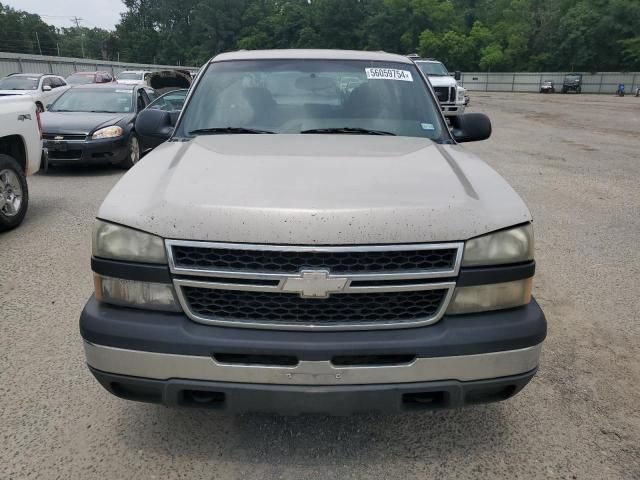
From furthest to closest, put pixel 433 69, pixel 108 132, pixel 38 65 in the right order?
pixel 38 65 → pixel 433 69 → pixel 108 132

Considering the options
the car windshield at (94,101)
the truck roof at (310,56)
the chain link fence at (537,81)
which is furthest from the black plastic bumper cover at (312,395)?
the chain link fence at (537,81)

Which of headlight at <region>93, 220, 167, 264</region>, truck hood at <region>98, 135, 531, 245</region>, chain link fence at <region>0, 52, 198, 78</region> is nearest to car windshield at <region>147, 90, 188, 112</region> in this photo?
truck hood at <region>98, 135, 531, 245</region>

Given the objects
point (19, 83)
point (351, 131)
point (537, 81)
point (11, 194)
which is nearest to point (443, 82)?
point (19, 83)

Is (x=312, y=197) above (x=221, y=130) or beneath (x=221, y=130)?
beneath

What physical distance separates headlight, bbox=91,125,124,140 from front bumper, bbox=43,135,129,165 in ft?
0.29

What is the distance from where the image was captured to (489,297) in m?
2.18

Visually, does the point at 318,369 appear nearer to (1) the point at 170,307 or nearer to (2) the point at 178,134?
(1) the point at 170,307

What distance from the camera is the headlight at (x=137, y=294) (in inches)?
84.3

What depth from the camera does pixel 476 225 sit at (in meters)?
2.15

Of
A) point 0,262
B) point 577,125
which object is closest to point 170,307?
point 0,262

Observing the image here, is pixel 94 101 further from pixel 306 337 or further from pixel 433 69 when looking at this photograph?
pixel 433 69

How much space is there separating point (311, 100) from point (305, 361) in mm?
1978

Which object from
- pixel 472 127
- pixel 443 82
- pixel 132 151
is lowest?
pixel 132 151

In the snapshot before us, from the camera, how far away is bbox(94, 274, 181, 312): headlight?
2.14 metres
